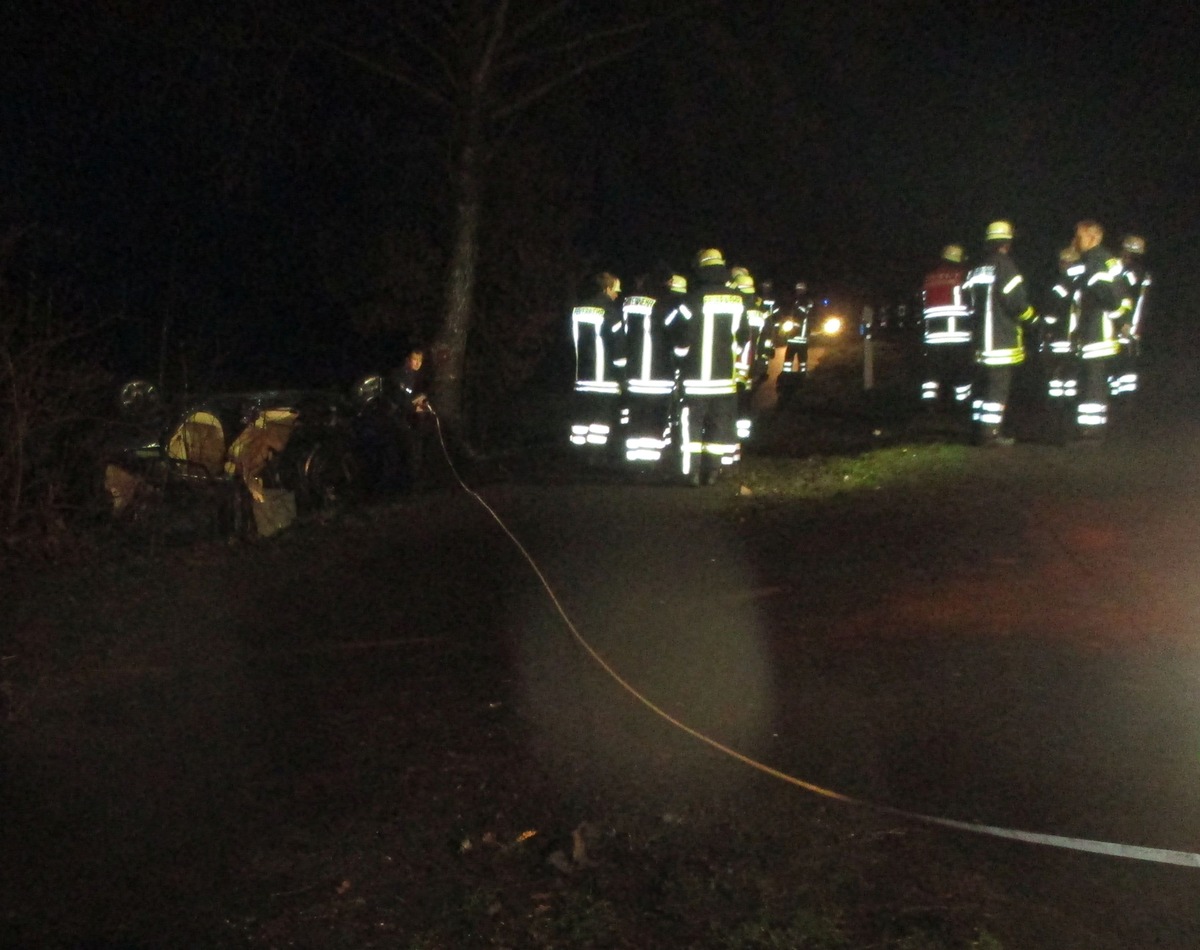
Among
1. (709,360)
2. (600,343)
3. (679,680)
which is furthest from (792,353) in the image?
(679,680)

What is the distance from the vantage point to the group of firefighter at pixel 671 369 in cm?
1279

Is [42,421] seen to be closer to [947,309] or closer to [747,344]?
[747,344]

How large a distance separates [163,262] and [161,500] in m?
11.9

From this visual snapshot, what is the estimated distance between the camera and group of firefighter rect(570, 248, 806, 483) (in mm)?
12789

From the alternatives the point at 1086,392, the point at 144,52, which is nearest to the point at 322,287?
the point at 144,52

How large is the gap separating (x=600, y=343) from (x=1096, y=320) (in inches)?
180

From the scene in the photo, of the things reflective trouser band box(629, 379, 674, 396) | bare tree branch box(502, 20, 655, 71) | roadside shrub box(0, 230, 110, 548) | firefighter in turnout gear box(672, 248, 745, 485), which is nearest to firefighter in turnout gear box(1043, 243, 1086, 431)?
firefighter in turnout gear box(672, 248, 745, 485)

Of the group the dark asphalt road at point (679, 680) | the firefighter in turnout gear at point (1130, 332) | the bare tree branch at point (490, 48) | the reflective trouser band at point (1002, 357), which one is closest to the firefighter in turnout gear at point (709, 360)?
the dark asphalt road at point (679, 680)

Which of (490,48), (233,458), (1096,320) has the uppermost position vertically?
(490,48)

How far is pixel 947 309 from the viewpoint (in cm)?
1589

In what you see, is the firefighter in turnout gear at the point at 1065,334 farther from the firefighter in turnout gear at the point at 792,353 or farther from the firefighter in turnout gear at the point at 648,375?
the firefighter in turnout gear at the point at 792,353

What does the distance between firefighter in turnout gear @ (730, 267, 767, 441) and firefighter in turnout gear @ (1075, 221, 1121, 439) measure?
3.09 metres

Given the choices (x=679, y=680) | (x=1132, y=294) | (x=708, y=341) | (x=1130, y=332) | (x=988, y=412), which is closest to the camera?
(x=679, y=680)

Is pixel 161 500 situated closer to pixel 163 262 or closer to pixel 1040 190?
pixel 163 262
